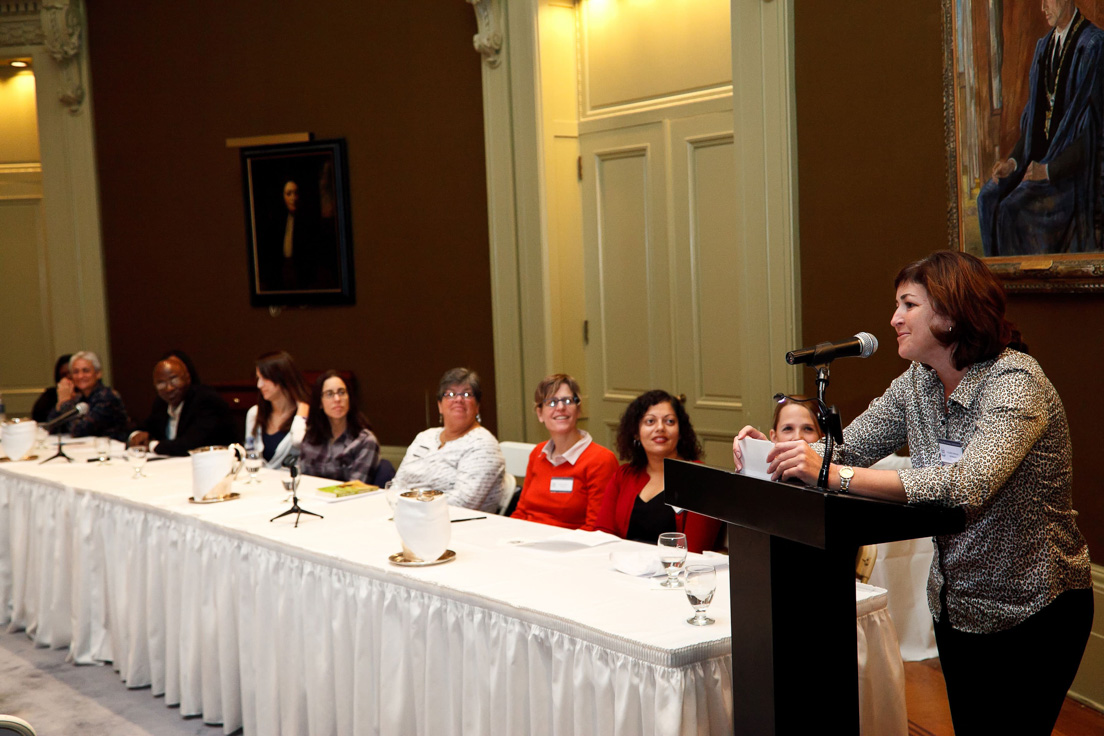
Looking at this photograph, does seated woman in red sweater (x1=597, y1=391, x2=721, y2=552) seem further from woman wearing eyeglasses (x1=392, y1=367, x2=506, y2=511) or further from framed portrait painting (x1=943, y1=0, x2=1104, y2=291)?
framed portrait painting (x1=943, y1=0, x2=1104, y2=291)

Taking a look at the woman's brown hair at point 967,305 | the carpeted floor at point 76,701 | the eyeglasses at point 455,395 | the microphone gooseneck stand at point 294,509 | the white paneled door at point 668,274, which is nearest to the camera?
the woman's brown hair at point 967,305

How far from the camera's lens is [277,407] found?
5332 millimetres

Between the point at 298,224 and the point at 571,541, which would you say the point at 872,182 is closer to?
the point at 571,541

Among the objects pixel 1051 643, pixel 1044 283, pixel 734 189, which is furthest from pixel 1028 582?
pixel 734 189

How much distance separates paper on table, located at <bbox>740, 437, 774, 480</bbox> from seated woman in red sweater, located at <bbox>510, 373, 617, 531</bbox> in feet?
5.81

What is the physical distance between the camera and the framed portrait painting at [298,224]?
23.1 feet

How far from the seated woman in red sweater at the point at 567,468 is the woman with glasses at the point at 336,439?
1.10 m

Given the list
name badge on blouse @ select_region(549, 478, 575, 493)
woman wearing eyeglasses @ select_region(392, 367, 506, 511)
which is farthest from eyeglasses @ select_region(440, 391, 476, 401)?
name badge on blouse @ select_region(549, 478, 575, 493)

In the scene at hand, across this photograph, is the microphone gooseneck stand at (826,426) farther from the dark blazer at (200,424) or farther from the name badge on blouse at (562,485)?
the dark blazer at (200,424)

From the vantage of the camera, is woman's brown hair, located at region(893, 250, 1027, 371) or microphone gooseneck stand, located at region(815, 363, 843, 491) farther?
woman's brown hair, located at region(893, 250, 1027, 371)

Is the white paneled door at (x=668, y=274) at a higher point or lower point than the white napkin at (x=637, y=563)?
higher

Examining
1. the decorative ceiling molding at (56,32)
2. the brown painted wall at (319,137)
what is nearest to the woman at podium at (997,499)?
the brown painted wall at (319,137)

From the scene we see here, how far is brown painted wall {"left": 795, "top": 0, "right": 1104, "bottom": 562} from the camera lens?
3725mm

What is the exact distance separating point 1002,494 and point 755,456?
18.5 inches
